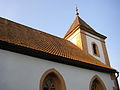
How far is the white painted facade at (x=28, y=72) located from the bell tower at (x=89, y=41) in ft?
14.5

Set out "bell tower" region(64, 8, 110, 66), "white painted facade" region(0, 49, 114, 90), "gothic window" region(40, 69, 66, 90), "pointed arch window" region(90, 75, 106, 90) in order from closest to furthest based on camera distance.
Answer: "white painted facade" region(0, 49, 114, 90), "gothic window" region(40, 69, 66, 90), "pointed arch window" region(90, 75, 106, 90), "bell tower" region(64, 8, 110, 66)

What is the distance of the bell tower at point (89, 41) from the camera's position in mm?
13273

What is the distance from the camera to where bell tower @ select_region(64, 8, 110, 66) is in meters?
13.3

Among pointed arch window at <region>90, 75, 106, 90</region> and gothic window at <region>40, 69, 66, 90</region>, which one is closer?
gothic window at <region>40, 69, 66, 90</region>

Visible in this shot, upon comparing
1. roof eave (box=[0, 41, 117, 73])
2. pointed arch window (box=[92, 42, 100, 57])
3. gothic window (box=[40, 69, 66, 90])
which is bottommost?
gothic window (box=[40, 69, 66, 90])

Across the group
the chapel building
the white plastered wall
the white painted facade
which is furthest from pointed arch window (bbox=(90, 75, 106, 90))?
the white plastered wall

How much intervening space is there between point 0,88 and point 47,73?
2.50 meters

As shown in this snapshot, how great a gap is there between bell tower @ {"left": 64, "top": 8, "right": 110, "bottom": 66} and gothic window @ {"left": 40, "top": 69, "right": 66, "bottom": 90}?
5302 millimetres

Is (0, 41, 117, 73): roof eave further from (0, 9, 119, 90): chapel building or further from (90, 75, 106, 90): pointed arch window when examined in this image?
(90, 75, 106, 90): pointed arch window

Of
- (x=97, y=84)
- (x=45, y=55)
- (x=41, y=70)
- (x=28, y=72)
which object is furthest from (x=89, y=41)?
(x=28, y=72)

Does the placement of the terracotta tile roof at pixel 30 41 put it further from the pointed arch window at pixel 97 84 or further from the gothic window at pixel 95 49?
the gothic window at pixel 95 49

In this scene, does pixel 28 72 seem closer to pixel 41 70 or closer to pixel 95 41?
pixel 41 70

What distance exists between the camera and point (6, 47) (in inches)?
269

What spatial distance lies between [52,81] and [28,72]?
184 centimetres
